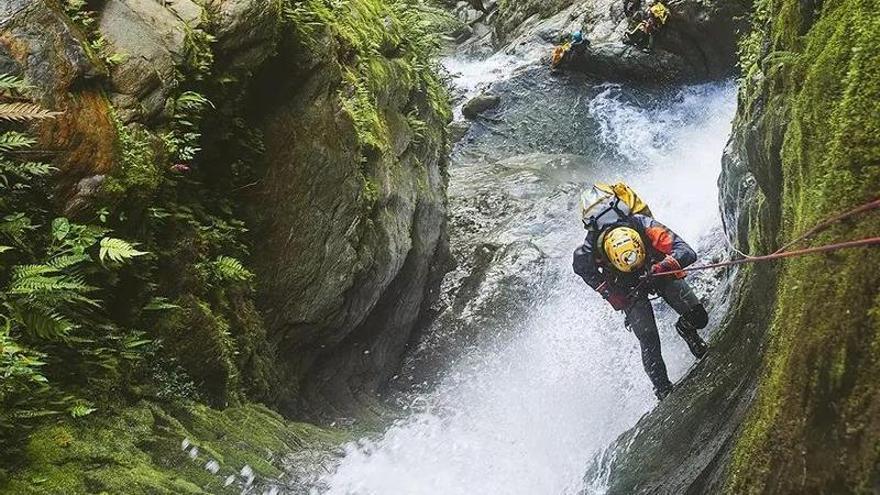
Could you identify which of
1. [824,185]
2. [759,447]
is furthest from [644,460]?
[824,185]

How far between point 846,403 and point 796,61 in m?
3.25

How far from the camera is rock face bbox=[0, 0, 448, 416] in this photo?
17.3ft

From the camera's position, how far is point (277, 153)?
7680mm

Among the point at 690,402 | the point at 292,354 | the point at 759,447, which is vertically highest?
the point at 759,447

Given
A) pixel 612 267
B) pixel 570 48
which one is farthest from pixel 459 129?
pixel 612 267

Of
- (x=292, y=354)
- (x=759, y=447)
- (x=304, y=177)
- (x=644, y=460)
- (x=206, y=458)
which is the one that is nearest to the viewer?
(x=759, y=447)

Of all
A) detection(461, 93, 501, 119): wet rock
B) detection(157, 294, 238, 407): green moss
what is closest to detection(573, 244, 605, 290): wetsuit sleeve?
detection(157, 294, 238, 407): green moss

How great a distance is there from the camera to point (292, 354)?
8445 millimetres

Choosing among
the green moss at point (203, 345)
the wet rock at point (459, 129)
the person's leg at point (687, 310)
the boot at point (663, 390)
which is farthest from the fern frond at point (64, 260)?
the wet rock at point (459, 129)

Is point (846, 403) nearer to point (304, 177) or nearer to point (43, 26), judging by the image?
point (43, 26)

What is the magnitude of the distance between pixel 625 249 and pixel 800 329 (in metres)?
3.83

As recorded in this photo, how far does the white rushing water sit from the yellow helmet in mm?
2108

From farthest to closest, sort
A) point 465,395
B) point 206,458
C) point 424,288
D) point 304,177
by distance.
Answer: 1. point 424,288
2. point 465,395
3. point 304,177
4. point 206,458

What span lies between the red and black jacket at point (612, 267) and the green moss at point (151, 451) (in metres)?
3.57
